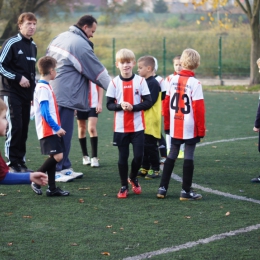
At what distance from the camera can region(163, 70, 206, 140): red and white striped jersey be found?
7199mm

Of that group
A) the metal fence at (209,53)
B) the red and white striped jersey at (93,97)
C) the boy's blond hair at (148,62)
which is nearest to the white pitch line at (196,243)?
the boy's blond hair at (148,62)

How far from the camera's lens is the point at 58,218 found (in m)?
6.54

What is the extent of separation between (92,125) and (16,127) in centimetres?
142

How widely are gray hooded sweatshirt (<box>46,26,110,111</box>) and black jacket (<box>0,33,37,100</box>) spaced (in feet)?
1.51

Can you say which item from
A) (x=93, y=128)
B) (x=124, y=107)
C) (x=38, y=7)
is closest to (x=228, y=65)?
(x=38, y=7)

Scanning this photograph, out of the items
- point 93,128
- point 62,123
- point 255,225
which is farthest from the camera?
point 93,128

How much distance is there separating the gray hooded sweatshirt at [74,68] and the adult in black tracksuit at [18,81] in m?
0.46

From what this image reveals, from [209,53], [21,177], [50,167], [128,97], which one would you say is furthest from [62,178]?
[209,53]

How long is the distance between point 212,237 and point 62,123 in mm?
3280

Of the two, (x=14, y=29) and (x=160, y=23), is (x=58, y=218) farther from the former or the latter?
(x=160, y=23)

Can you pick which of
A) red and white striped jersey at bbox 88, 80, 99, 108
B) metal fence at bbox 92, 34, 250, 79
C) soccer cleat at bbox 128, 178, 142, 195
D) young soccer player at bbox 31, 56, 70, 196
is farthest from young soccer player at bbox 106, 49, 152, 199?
metal fence at bbox 92, 34, 250, 79

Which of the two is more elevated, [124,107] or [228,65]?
[124,107]

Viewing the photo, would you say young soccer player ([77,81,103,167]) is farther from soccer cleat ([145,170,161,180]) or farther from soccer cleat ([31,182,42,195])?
soccer cleat ([31,182,42,195])

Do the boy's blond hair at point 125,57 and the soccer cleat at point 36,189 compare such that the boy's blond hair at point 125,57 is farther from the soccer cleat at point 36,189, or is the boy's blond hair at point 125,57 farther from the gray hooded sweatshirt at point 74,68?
the soccer cleat at point 36,189
